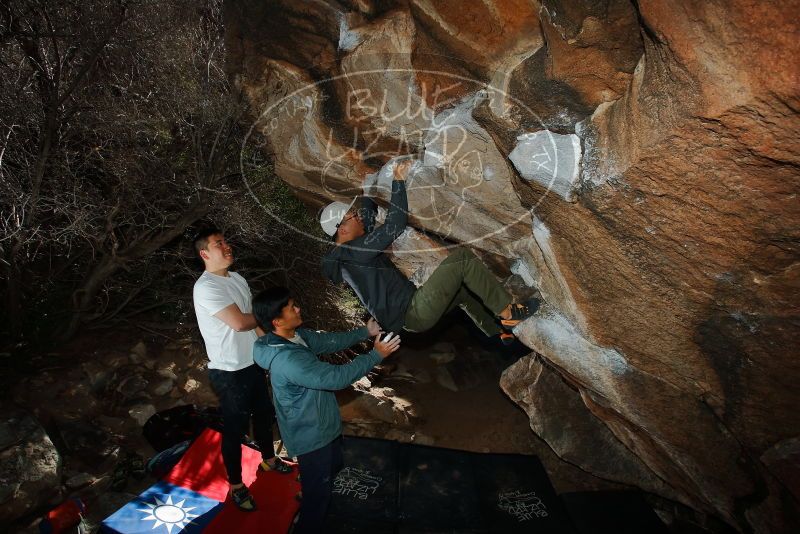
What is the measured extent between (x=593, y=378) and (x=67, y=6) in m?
5.91

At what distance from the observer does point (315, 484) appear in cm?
261

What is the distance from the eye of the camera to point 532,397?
4336mm

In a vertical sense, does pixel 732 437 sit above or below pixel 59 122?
below

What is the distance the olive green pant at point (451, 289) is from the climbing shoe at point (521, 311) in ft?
0.36

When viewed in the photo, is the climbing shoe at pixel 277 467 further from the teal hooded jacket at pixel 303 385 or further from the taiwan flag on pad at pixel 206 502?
the teal hooded jacket at pixel 303 385

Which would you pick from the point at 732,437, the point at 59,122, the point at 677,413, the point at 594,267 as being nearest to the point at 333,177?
the point at 59,122

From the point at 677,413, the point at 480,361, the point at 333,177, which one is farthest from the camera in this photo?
the point at 480,361

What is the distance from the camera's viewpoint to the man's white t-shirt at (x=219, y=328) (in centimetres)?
273

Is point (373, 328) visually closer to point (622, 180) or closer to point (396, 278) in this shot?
point (396, 278)

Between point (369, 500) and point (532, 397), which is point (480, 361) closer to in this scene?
point (532, 397)

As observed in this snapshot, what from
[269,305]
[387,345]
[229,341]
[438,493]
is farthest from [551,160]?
[438,493]

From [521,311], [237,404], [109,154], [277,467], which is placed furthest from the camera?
[109,154]

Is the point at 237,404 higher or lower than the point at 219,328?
lower

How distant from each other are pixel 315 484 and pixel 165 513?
1.38 meters
